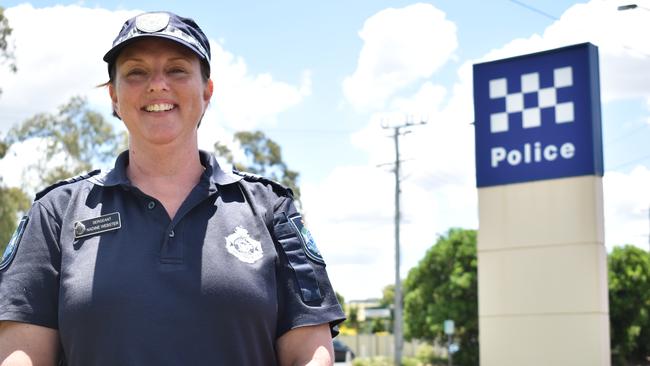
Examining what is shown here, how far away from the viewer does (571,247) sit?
11070 mm

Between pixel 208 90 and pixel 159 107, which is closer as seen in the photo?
pixel 159 107

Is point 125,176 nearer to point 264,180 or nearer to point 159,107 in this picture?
point 159,107

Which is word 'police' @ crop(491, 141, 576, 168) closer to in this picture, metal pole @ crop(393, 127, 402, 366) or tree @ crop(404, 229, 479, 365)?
metal pole @ crop(393, 127, 402, 366)

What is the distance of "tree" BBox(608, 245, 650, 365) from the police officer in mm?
39777

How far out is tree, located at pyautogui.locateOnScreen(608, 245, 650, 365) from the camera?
39844mm

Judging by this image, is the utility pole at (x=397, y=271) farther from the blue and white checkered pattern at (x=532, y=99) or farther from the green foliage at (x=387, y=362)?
the blue and white checkered pattern at (x=532, y=99)

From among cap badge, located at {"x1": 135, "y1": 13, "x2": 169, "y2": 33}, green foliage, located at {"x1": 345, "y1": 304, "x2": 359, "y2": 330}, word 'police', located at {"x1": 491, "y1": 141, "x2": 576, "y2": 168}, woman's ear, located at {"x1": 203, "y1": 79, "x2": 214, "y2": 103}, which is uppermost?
word 'police', located at {"x1": 491, "y1": 141, "x2": 576, "y2": 168}

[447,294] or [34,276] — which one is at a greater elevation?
[34,276]

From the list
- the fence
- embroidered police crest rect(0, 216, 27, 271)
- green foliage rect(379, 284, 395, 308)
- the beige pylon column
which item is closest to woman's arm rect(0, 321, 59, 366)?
embroidered police crest rect(0, 216, 27, 271)

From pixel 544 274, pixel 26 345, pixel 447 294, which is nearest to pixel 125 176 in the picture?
pixel 26 345

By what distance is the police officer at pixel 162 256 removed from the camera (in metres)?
1.82

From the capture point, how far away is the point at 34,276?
1865 millimetres

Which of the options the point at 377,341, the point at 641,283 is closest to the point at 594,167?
the point at 641,283

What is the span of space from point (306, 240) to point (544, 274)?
9697 millimetres
